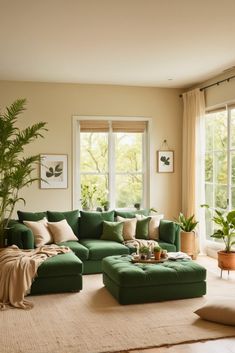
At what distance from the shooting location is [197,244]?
7.10 meters

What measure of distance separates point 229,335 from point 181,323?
476mm

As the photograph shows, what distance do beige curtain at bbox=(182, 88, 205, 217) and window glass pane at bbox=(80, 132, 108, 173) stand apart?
145 cm

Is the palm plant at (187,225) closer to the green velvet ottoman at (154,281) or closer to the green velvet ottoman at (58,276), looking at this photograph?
the green velvet ottoman at (154,281)

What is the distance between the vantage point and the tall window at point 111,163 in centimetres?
739

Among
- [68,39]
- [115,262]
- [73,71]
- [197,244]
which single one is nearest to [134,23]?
[68,39]

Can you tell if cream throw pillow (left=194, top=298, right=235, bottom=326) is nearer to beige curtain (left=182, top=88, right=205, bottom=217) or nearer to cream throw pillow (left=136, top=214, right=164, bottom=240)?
cream throw pillow (left=136, top=214, right=164, bottom=240)

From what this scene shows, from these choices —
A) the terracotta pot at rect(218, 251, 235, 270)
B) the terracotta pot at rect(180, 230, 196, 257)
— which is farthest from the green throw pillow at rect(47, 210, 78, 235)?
the terracotta pot at rect(218, 251, 235, 270)

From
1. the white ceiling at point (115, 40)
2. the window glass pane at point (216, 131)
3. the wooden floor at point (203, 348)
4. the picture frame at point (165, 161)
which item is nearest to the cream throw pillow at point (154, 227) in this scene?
the picture frame at point (165, 161)

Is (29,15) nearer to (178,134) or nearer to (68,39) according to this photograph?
(68,39)

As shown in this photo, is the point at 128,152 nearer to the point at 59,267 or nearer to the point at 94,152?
the point at 94,152

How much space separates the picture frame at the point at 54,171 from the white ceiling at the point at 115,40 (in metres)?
1.31

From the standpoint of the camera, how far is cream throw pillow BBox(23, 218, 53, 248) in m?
5.77

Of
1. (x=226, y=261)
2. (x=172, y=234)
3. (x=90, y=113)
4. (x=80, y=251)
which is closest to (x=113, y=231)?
(x=80, y=251)

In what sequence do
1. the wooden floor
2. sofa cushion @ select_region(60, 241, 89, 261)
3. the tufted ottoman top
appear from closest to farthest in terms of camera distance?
the wooden floor
the tufted ottoman top
sofa cushion @ select_region(60, 241, 89, 261)
